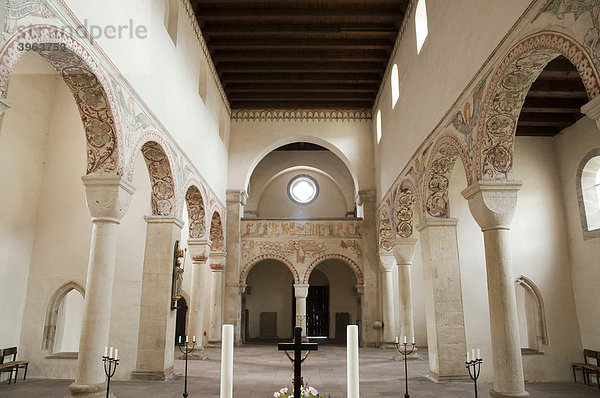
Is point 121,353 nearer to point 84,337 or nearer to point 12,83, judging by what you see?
point 84,337

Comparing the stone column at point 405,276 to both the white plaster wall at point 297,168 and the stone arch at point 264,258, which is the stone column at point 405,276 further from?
the white plaster wall at point 297,168

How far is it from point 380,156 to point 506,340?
35.3 feet

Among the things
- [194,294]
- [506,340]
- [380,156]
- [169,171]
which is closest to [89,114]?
[169,171]

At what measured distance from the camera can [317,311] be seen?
79.3 ft

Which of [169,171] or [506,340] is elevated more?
[169,171]

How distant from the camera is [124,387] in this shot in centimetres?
954

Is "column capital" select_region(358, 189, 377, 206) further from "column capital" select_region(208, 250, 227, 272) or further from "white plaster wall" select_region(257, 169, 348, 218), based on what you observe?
"white plaster wall" select_region(257, 169, 348, 218)

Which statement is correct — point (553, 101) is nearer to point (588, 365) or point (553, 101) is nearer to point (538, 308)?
point (538, 308)

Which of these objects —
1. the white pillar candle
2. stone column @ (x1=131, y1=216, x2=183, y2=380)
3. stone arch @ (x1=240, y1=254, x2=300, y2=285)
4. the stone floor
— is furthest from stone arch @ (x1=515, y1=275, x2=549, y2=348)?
the white pillar candle

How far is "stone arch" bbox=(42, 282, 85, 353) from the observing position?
37.9 ft

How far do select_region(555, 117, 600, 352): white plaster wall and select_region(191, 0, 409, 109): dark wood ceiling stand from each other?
562cm

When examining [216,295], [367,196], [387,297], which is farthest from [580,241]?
[216,295]

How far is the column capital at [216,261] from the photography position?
17.4 metres

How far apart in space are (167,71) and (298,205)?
15.1m
